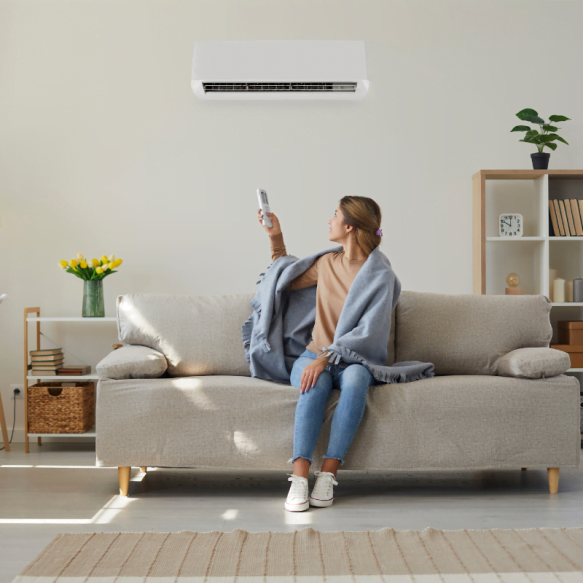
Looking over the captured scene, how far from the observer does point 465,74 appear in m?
3.57

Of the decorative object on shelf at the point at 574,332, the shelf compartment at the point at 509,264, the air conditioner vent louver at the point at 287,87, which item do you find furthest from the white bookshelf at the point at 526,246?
the air conditioner vent louver at the point at 287,87

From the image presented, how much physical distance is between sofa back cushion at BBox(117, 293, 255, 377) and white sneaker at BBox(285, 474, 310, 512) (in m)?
0.63

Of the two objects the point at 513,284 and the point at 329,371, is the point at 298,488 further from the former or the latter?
the point at 513,284

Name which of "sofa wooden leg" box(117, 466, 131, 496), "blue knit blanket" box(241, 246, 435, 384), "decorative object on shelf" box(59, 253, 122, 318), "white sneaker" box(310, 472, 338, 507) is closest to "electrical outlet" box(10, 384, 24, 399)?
"decorative object on shelf" box(59, 253, 122, 318)

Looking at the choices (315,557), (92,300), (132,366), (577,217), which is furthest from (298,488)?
(577,217)

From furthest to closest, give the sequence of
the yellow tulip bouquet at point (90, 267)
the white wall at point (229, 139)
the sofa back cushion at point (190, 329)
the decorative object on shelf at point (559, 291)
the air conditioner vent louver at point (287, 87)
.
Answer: the white wall at point (229, 139), the decorative object on shelf at point (559, 291), the yellow tulip bouquet at point (90, 267), the air conditioner vent louver at point (287, 87), the sofa back cushion at point (190, 329)

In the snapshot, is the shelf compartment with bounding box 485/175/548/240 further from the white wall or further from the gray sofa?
the gray sofa

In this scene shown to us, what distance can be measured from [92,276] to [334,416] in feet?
5.44

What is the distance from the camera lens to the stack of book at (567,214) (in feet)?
11.0

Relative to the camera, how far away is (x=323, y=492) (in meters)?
2.16

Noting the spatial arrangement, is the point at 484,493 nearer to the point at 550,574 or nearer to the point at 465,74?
the point at 550,574

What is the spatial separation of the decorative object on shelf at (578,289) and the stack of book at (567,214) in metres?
0.25

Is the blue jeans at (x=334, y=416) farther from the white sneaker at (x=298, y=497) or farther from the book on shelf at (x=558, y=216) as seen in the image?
the book on shelf at (x=558, y=216)

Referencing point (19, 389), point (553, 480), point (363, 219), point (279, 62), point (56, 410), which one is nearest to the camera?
point (553, 480)
